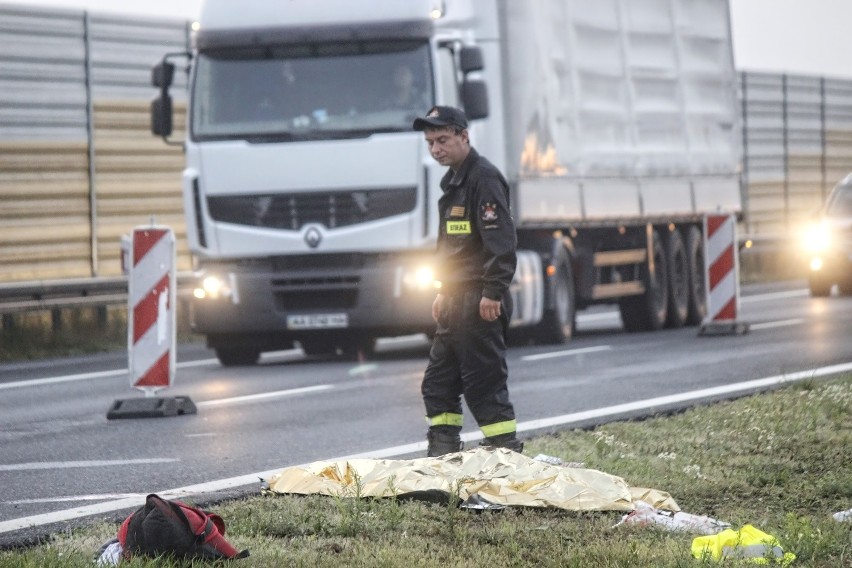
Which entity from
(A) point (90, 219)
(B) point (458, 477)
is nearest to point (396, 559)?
(B) point (458, 477)

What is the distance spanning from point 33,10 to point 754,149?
18116 mm

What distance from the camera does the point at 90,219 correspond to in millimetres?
22750

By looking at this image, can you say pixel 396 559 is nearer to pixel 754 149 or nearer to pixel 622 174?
pixel 622 174

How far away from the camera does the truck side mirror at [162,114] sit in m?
18.2

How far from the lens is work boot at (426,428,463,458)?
9.27 metres

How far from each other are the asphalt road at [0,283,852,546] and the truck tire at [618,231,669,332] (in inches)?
33.6

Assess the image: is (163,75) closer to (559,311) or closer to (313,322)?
(313,322)

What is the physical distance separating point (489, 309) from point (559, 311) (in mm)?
10827

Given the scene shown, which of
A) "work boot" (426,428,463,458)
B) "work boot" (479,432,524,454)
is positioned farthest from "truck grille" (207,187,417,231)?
"work boot" (479,432,524,454)

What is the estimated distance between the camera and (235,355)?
1870cm

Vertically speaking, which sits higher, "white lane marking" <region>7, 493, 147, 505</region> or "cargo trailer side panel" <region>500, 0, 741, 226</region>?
"cargo trailer side panel" <region>500, 0, 741, 226</region>

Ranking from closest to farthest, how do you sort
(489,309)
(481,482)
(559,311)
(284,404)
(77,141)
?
1. (481,482)
2. (489,309)
3. (284,404)
4. (559,311)
5. (77,141)

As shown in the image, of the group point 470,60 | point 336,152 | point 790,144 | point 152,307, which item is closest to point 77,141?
point 336,152

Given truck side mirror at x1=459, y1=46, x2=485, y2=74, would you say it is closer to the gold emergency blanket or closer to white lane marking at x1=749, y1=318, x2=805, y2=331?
white lane marking at x1=749, y1=318, x2=805, y2=331
